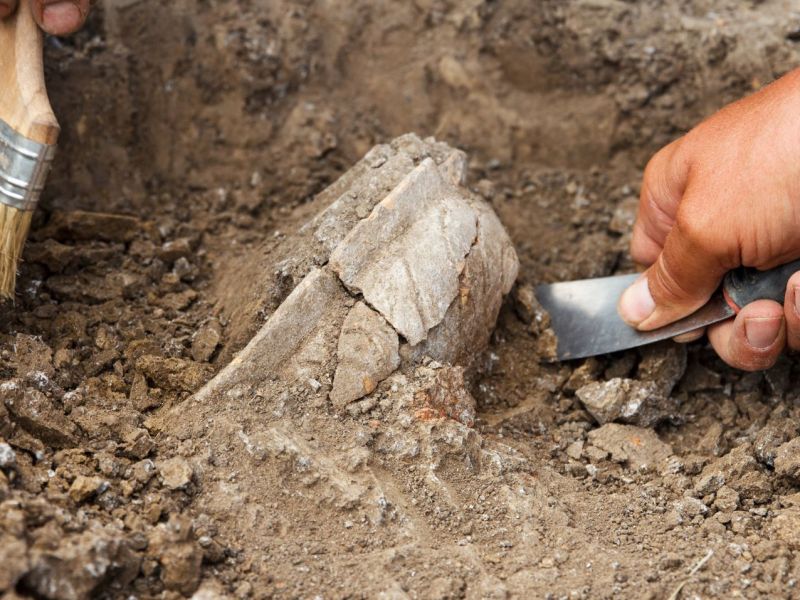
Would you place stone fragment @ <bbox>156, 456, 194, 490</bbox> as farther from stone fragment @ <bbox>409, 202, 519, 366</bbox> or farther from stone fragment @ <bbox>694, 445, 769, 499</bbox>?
stone fragment @ <bbox>694, 445, 769, 499</bbox>

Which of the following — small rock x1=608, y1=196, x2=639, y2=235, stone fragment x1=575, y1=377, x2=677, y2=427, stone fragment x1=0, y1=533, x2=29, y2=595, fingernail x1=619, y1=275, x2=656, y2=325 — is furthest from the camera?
small rock x1=608, y1=196, x2=639, y2=235

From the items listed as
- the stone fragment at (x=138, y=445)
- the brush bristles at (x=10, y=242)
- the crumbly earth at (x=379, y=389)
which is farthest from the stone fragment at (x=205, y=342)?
the brush bristles at (x=10, y=242)

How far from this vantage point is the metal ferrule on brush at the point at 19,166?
8.38 feet

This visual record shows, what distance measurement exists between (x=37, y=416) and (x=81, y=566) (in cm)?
56

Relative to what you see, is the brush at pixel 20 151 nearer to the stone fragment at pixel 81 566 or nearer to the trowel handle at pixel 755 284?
the stone fragment at pixel 81 566

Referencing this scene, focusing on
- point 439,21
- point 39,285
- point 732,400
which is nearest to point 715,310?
point 732,400

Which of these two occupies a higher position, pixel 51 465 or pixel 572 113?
pixel 51 465

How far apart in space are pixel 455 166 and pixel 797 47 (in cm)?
171

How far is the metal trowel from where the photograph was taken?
2.80 meters

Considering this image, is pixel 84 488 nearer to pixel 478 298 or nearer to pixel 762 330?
pixel 478 298

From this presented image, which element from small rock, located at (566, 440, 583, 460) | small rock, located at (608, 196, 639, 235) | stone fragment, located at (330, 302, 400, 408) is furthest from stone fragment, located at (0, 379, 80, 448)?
small rock, located at (608, 196, 639, 235)

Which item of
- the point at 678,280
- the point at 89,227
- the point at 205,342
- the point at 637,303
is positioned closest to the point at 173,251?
the point at 89,227

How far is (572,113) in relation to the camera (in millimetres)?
3951

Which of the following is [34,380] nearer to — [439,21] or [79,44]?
[79,44]
